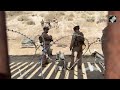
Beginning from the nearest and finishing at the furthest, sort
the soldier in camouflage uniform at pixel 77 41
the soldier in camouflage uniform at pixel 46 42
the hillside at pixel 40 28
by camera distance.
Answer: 1. the soldier in camouflage uniform at pixel 46 42
2. the soldier in camouflage uniform at pixel 77 41
3. the hillside at pixel 40 28

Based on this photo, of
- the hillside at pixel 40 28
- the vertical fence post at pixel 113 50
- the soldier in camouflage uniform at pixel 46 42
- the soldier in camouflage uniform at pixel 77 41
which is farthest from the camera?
the hillside at pixel 40 28

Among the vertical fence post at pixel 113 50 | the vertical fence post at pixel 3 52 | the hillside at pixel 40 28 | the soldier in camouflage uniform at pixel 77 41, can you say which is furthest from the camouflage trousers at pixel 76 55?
the vertical fence post at pixel 3 52

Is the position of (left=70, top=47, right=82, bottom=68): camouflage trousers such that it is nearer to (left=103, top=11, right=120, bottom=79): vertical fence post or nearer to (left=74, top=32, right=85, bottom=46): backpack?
(left=74, top=32, right=85, bottom=46): backpack

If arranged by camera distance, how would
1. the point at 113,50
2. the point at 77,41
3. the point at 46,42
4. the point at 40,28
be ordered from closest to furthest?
1. the point at 113,50
2. the point at 46,42
3. the point at 77,41
4. the point at 40,28

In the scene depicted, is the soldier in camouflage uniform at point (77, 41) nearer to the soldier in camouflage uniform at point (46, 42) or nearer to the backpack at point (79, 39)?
the backpack at point (79, 39)

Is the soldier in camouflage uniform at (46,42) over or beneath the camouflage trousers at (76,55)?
over

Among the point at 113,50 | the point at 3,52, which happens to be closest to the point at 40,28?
the point at 3,52

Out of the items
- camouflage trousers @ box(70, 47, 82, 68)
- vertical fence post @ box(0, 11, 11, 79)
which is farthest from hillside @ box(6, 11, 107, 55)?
camouflage trousers @ box(70, 47, 82, 68)

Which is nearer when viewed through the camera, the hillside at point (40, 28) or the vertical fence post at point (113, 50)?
the vertical fence post at point (113, 50)

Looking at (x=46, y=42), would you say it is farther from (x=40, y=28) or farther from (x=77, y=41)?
(x=40, y=28)
